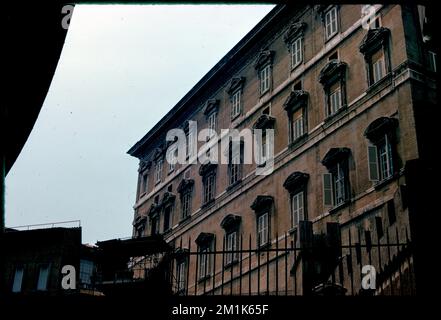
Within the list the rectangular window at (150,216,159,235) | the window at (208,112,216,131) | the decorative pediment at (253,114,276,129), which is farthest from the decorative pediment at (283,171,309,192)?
the rectangular window at (150,216,159,235)

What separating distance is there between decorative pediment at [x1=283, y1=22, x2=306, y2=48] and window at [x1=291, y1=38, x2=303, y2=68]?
258 millimetres

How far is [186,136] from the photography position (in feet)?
113

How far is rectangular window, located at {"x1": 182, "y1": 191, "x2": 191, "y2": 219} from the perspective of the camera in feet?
105

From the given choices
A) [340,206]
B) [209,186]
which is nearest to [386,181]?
[340,206]

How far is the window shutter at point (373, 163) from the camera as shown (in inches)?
769

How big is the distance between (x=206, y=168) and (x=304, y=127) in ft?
26.4

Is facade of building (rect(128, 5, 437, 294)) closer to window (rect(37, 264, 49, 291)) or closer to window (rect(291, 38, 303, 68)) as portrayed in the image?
window (rect(291, 38, 303, 68))

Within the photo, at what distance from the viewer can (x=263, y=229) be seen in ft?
82.1

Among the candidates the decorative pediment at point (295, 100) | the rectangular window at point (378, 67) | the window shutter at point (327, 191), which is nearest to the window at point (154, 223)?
the decorative pediment at point (295, 100)

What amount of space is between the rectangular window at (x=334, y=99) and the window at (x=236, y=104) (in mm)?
6906

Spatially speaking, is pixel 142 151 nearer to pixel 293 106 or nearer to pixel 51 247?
pixel 51 247

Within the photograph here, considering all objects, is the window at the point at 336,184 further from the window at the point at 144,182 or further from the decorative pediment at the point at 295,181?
the window at the point at 144,182
